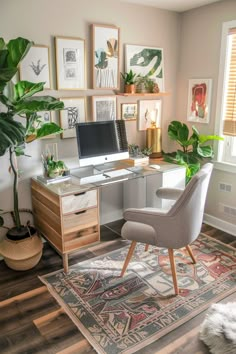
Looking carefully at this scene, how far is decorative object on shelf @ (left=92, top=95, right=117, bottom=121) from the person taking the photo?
2.98 m

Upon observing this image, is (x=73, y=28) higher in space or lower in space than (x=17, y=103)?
higher

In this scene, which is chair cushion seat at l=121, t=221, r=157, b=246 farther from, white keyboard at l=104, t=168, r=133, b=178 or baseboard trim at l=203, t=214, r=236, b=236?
baseboard trim at l=203, t=214, r=236, b=236

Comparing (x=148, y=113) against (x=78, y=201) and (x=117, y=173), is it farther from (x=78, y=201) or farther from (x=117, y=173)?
(x=78, y=201)

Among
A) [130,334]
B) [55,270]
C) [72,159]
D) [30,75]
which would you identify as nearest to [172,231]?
[130,334]

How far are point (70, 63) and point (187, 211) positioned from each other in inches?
66.5

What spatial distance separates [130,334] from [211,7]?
3.03m

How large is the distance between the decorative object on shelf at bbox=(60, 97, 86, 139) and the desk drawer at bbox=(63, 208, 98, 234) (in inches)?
31.9

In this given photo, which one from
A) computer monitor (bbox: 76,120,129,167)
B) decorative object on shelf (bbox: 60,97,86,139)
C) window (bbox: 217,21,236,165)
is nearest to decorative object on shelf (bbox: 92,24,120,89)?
decorative object on shelf (bbox: 60,97,86,139)

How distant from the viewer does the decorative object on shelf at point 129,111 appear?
3213 mm

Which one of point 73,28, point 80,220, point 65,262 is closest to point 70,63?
point 73,28

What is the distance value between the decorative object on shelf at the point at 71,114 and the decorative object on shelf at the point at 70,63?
117 mm

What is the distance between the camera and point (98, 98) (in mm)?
2980

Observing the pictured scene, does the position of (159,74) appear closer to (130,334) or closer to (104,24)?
(104,24)

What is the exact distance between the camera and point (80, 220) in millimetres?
2469
